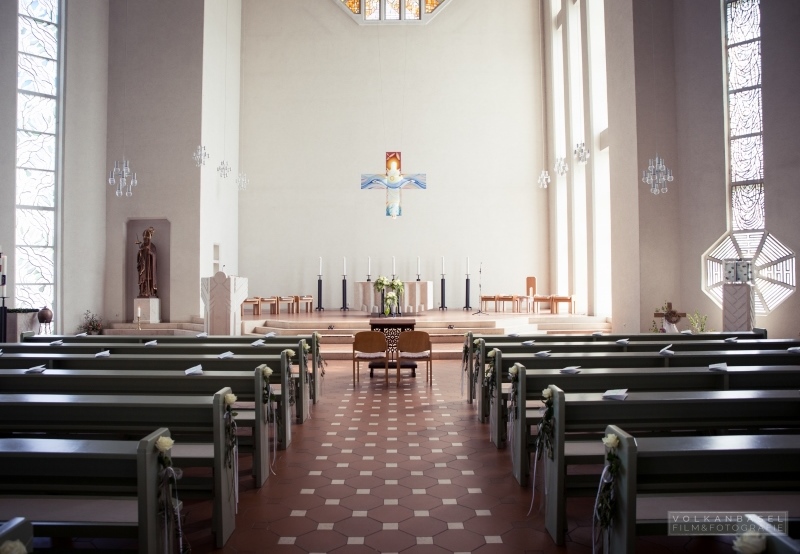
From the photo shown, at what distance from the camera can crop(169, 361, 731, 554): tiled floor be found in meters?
2.93

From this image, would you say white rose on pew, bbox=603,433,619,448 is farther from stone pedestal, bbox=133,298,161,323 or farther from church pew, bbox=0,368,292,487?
stone pedestal, bbox=133,298,161,323

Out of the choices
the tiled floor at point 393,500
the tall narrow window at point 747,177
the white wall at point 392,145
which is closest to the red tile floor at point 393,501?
the tiled floor at point 393,500

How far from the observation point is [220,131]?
13.2 metres

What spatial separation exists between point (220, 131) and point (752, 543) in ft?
43.5

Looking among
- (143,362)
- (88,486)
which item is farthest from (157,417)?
(143,362)

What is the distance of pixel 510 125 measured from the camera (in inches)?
578

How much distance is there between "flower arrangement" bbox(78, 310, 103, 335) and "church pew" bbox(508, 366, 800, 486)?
9.72m

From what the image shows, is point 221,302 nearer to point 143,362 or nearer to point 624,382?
point 143,362

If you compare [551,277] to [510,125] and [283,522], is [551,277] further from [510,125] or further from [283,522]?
[283,522]

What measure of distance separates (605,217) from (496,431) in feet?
27.9

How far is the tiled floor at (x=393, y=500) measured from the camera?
293 centimetres

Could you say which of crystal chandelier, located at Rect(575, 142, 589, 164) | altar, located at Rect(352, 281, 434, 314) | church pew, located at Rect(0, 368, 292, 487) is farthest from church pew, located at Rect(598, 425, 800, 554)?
altar, located at Rect(352, 281, 434, 314)

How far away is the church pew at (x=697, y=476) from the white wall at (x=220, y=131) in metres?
10.7

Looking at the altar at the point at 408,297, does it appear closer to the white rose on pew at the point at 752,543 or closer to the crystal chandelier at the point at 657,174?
the crystal chandelier at the point at 657,174
